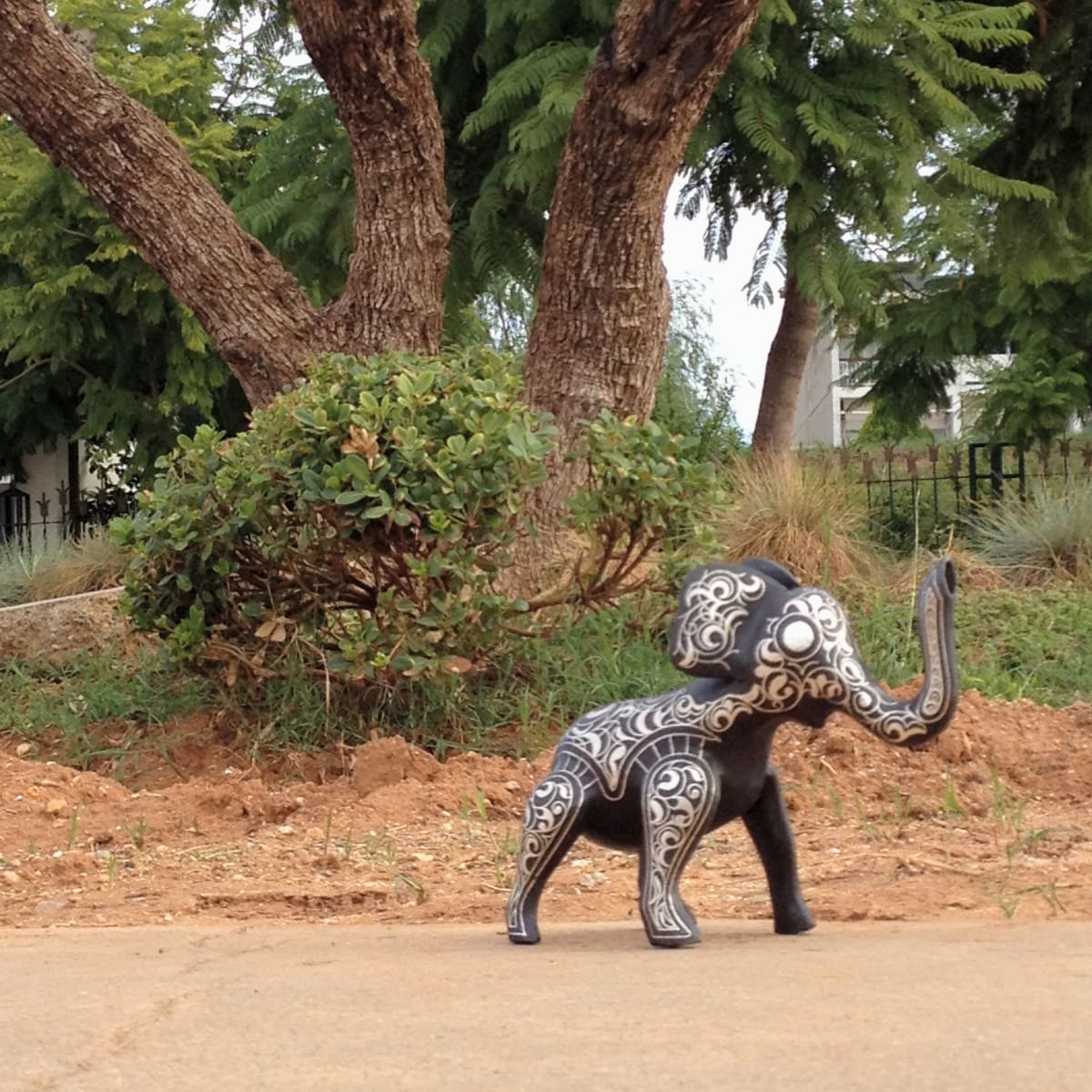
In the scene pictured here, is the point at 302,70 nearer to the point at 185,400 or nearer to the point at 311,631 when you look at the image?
the point at 185,400

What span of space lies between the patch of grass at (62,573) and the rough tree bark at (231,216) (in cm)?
342

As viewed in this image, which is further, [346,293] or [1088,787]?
[346,293]

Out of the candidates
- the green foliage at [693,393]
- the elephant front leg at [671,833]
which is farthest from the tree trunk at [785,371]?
the elephant front leg at [671,833]

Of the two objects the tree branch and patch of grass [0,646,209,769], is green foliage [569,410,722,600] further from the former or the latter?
the tree branch

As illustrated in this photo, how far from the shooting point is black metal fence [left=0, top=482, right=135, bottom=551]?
17.3m

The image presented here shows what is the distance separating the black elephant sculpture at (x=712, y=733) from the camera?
127 inches

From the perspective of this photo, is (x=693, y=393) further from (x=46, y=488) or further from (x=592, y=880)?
(x=592, y=880)

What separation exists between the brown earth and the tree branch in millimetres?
2143

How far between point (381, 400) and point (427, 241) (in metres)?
2.21

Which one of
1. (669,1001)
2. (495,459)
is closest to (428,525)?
(495,459)

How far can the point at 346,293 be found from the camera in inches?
325

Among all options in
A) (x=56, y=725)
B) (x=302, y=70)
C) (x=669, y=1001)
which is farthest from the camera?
(x=302, y=70)

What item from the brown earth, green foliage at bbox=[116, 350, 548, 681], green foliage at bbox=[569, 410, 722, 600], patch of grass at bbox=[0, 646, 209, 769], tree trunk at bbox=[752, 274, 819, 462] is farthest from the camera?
tree trunk at bbox=[752, 274, 819, 462]

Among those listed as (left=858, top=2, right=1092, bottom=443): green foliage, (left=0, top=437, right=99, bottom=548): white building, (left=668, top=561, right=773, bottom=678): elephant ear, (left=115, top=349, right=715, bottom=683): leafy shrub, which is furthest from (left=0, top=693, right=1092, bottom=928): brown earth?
(left=0, top=437, right=99, bottom=548): white building
